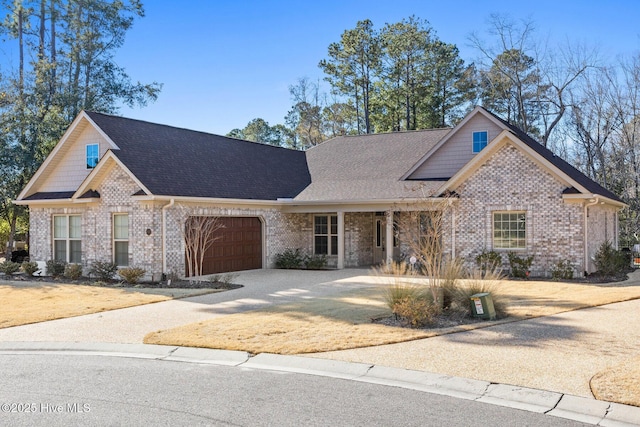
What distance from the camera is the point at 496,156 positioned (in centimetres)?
1886

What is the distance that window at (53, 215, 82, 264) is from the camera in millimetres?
20203

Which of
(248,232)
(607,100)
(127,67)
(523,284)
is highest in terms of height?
(127,67)

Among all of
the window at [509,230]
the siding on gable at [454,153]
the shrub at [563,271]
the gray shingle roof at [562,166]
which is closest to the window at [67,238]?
the siding on gable at [454,153]

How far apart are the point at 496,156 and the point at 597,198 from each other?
3359 mm

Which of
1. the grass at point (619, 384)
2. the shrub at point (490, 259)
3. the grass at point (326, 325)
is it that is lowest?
the grass at point (326, 325)

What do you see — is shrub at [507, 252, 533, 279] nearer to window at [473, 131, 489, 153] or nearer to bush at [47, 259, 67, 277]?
window at [473, 131, 489, 153]

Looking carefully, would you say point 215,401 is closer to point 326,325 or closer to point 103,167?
point 326,325

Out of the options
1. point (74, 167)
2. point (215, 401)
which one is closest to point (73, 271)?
point (74, 167)

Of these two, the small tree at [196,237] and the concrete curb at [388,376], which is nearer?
the concrete curb at [388,376]

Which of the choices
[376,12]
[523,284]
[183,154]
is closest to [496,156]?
[523,284]

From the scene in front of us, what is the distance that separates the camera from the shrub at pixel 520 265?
59.4ft

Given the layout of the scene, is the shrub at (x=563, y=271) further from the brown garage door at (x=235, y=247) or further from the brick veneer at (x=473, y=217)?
the brown garage door at (x=235, y=247)

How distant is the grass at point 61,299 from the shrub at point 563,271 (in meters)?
10.8

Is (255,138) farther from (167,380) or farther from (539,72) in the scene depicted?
(167,380)
